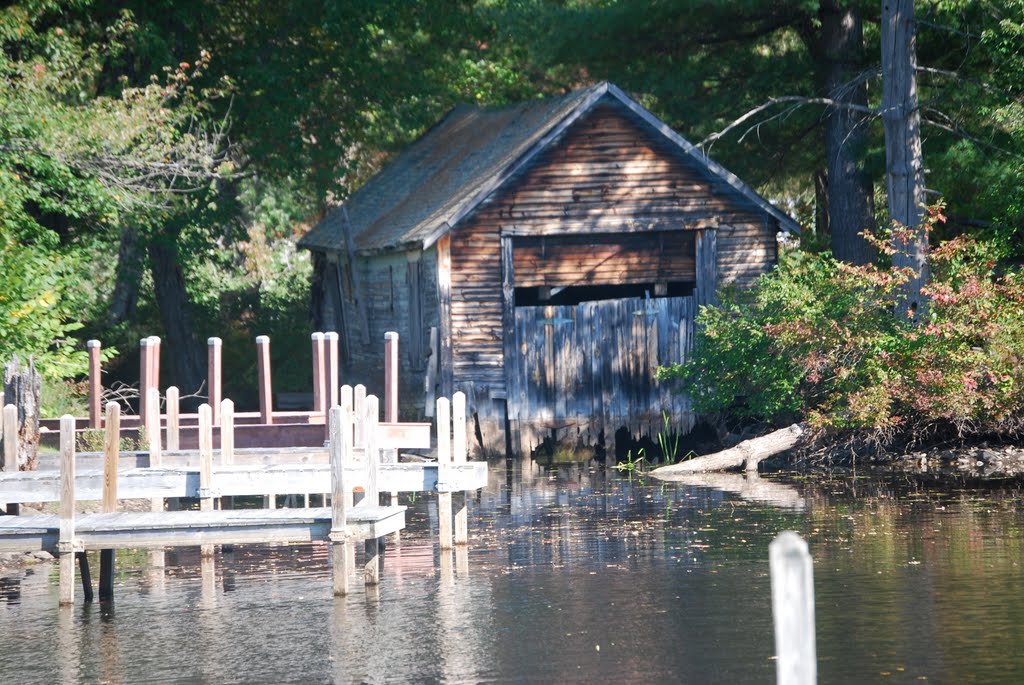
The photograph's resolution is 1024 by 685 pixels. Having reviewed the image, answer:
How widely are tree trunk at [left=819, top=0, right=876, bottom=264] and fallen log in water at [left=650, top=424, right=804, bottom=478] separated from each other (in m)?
5.73

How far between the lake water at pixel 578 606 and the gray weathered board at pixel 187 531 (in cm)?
61

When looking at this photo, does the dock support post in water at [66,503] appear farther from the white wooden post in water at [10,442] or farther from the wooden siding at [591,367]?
the wooden siding at [591,367]

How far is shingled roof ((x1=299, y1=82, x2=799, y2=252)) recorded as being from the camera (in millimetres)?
27078

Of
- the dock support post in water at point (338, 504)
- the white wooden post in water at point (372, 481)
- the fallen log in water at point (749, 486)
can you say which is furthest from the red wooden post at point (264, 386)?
the dock support post in water at point (338, 504)

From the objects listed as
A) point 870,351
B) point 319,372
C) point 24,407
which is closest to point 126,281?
point 319,372

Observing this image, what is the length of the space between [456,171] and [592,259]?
4.33 m

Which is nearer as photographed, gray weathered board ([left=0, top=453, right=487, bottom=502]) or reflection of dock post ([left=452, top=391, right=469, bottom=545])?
gray weathered board ([left=0, top=453, right=487, bottom=502])

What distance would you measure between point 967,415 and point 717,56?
1080 centimetres

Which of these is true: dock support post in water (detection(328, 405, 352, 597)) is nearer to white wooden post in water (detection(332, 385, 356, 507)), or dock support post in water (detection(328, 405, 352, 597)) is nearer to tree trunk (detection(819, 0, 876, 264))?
white wooden post in water (detection(332, 385, 356, 507))

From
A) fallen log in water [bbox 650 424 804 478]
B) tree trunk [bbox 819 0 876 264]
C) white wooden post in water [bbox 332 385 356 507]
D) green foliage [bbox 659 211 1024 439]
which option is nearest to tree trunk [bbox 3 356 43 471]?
white wooden post in water [bbox 332 385 356 507]

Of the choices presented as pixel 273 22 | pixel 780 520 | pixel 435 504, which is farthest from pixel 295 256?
pixel 780 520

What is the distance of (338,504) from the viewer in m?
14.0

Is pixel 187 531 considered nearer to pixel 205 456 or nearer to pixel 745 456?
pixel 205 456

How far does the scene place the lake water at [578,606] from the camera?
1130cm
